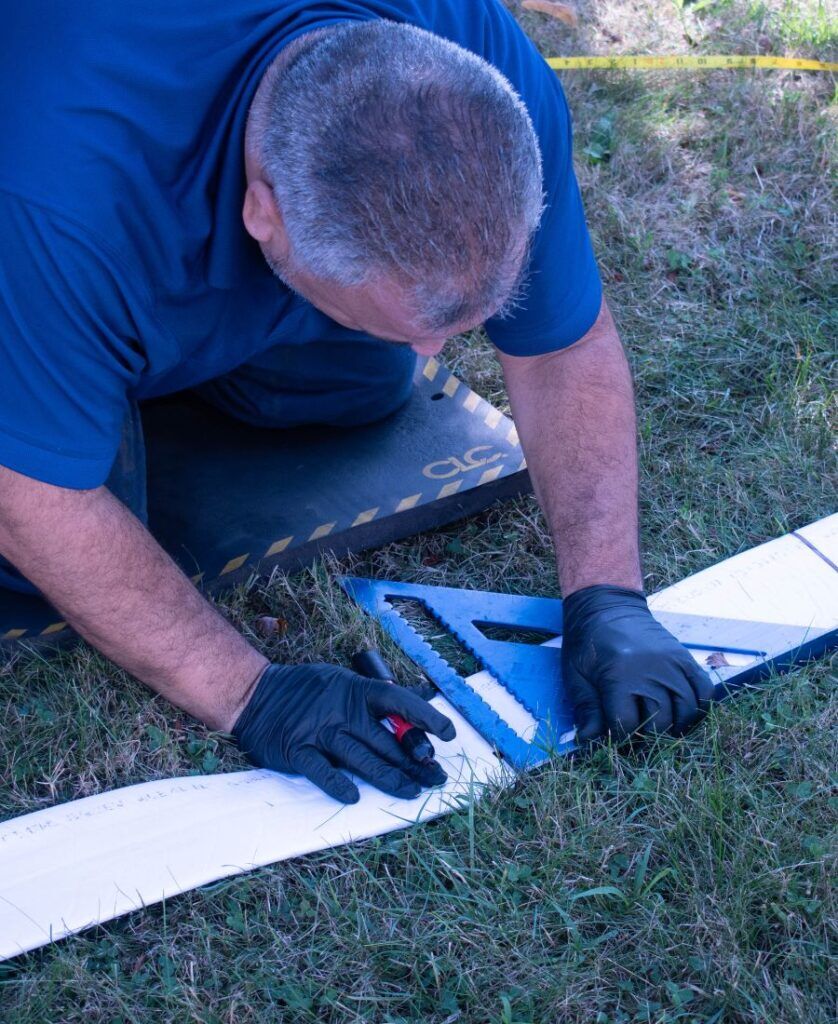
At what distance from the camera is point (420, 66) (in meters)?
1.65

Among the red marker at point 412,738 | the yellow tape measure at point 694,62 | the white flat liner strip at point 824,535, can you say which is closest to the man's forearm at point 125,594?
the red marker at point 412,738

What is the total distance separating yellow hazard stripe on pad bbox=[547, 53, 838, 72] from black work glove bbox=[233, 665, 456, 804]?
3.21m

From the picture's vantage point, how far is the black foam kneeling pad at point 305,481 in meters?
2.68

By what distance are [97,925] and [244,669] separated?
1.80ft

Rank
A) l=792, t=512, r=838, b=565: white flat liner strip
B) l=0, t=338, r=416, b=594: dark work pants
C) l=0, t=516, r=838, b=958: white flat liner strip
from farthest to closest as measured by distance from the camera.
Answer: l=0, t=338, r=416, b=594: dark work pants
l=792, t=512, r=838, b=565: white flat liner strip
l=0, t=516, r=838, b=958: white flat liner strip

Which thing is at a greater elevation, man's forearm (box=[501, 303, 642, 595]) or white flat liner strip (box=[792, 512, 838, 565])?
man's forearm (box=[501, 303, 642, 595])

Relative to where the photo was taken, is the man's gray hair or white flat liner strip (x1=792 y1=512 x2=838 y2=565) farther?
white flat liner strip (x1=792 y1=512 x2=838 y2=565)

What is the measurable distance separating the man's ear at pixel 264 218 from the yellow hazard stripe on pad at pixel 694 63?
117 inches

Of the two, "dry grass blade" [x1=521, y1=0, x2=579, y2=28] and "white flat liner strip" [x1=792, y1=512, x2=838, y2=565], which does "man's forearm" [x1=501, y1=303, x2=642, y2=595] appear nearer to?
"white flat liner strip" [x1=792, y1=512, x2=838, y2=565]

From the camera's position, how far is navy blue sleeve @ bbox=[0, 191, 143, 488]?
5.64 feet

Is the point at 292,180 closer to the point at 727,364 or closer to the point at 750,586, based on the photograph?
the point at 750,586

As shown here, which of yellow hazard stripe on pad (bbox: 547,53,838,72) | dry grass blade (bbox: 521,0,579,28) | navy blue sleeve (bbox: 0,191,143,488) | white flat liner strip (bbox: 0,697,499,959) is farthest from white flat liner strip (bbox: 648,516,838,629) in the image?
dry grass blade (bbox: 521,0,579,28)

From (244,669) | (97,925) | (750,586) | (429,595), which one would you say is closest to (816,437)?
(750,586)

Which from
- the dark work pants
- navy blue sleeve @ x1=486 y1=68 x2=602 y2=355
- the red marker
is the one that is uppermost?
navy blue sleeve @ x1=486 y1=68 x2=602 y2=355
